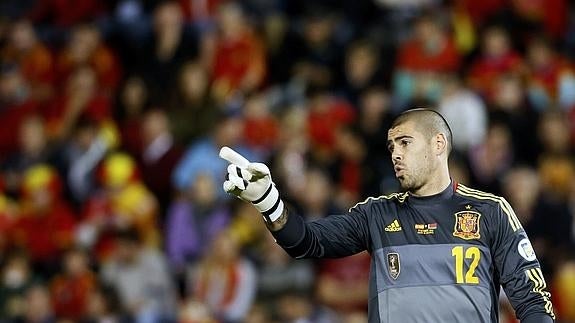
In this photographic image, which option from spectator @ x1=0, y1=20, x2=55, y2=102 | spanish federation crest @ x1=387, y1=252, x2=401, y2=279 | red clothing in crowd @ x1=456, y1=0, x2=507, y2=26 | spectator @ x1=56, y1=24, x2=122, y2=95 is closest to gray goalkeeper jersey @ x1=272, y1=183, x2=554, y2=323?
spanish federation crest @ x1=387, y1=252, x2=401, y2=279

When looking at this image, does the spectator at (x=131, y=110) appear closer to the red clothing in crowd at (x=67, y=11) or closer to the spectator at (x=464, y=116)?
the red clothing in crowd at (x=67, y=11)

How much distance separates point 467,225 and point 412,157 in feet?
1.33

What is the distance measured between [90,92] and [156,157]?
1684 millimetres

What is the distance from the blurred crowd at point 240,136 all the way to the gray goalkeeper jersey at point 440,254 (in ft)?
16.2

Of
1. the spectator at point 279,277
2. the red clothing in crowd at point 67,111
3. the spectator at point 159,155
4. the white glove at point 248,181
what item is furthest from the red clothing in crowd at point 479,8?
the white glove at point 248,181

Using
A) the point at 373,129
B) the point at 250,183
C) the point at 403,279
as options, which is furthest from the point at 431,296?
the point at 373,129

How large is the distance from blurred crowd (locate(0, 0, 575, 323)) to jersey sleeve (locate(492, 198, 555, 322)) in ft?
16.4

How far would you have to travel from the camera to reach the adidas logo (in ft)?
20.8

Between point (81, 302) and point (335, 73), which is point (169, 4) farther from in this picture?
point (81, 302)

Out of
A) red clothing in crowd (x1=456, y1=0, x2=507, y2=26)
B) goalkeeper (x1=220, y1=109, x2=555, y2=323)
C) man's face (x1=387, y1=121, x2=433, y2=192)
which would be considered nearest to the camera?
goalkeeper (x1=220, y1=109, x2=555, y2=323)

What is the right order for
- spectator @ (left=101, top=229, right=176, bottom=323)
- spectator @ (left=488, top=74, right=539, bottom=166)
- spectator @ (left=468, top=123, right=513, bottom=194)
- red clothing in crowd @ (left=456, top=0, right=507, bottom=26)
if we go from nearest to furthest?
spectator @ (left=468, top=123, right=513, bottom=194), spectator @ (left=101, top=229, right=176, bottom=323), spectator @ (left=488, top=74, right=539, bottom=166), red clothing in crowd @ (left=456, top=0, right=507, bottom=26)

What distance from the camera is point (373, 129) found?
43.9 ft

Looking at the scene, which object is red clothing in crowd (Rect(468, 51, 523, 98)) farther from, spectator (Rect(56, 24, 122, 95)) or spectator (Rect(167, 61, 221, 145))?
spectator (Rect(56, 24, 122, 95))

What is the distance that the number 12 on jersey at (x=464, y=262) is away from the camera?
20.1ft
